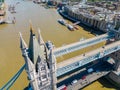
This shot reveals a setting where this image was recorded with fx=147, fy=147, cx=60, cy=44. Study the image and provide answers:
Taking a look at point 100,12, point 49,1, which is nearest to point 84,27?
point 100,12

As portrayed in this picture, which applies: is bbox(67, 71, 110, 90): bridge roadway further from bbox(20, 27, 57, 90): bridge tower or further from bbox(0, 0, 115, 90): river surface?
bbox(20, 27, 57, 90): bridge tower

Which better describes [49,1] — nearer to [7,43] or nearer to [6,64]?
[7,43]

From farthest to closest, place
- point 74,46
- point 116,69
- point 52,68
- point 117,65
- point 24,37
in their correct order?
point 24,37 → point 116,69 → point 117,65 → point 74,46 → point 52,68

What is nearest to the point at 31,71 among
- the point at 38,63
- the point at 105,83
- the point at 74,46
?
the point at 38,63

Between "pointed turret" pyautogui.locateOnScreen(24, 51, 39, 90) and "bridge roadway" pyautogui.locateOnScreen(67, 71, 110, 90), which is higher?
"pointed turret" pyautogui.locateOnScreen(24, 51, 39, 90)

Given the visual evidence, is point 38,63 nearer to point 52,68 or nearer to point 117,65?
point 52,68

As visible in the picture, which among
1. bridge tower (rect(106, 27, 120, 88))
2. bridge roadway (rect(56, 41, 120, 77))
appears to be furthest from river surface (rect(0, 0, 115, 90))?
bridge roadway (rect(56, 41, 120, 77))

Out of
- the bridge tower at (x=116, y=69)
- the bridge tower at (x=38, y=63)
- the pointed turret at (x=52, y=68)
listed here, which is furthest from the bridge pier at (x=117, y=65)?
the bridge tower at (x=38, y=63)

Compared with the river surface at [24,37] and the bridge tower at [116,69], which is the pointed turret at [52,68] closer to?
the river surface at [24,37]
